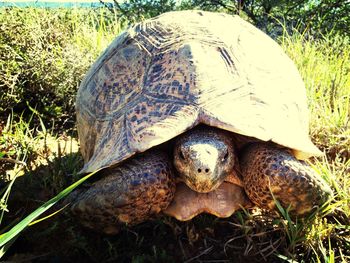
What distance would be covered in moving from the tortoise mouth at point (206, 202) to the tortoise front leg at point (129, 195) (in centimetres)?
9

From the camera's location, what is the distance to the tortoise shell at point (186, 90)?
2.23 m

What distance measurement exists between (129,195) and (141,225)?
0.44 meters

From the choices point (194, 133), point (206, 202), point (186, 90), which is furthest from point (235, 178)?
point (186, 90)

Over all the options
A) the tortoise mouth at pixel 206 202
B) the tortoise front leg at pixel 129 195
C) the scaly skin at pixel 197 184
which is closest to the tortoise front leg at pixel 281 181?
the scaly skin at pixel 197 184

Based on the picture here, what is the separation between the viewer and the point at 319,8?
8.27 metres

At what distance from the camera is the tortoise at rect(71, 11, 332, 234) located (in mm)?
2211

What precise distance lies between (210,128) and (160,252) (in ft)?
2.51

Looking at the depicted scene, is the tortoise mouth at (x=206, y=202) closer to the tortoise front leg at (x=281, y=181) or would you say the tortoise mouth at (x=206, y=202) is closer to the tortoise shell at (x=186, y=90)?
the tortoise front leg at (x=281, y=181)

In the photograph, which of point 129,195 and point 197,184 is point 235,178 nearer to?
point 197,184

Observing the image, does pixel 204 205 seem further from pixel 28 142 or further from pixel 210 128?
pixel 28 142

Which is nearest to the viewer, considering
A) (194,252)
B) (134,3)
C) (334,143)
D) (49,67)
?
(194,252)

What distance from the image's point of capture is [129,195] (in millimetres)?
2211

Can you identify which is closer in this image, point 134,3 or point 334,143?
point 334,143

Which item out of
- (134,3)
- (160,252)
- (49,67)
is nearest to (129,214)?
(160,252)
